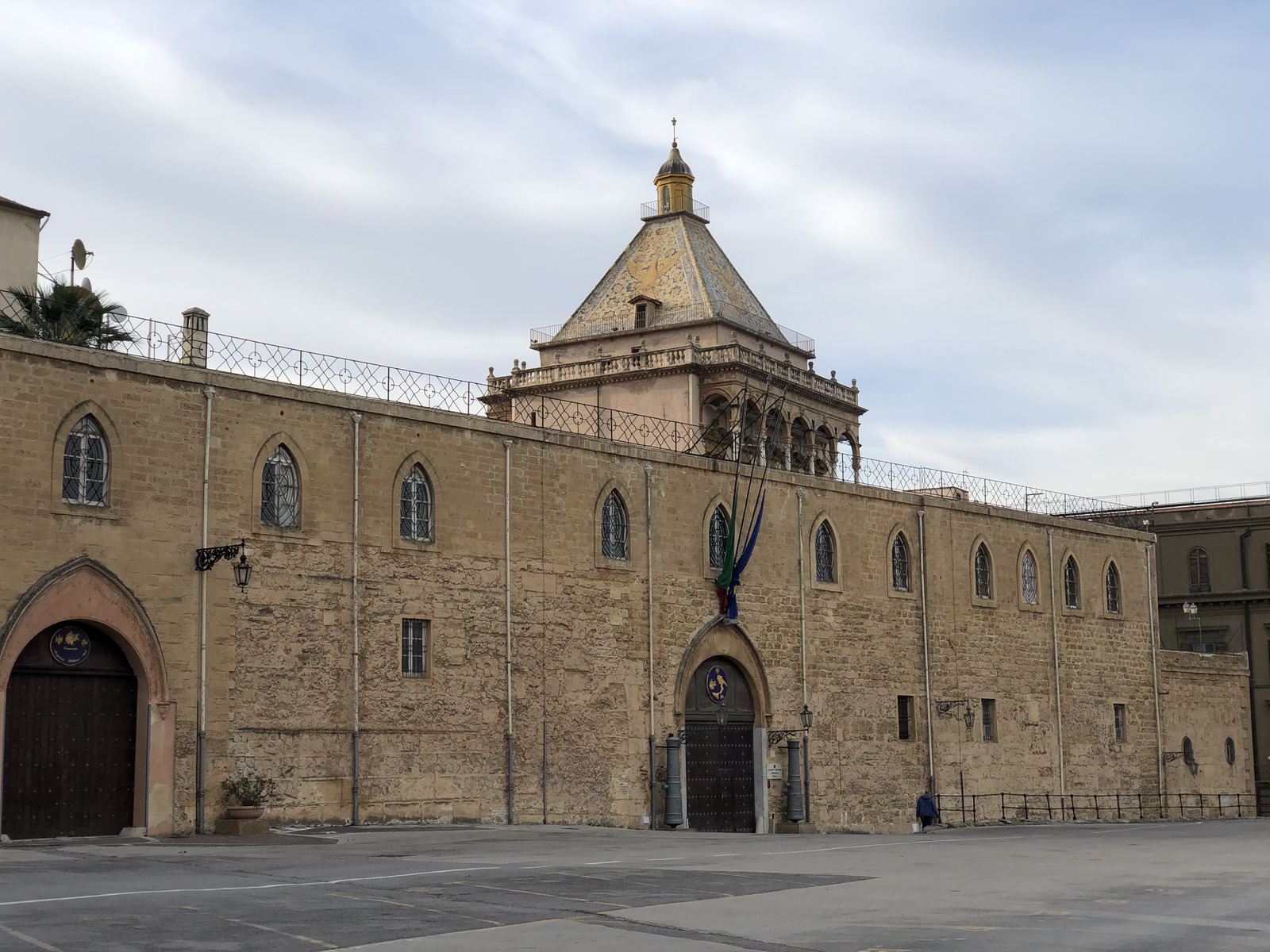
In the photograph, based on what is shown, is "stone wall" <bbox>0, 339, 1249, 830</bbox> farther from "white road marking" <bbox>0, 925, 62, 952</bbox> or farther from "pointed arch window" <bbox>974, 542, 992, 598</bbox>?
"white road marking" <bbox>0, 925, 62, 952</bbox>

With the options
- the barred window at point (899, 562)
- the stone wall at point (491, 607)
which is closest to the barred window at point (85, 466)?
the stone wall at point (491, 607)

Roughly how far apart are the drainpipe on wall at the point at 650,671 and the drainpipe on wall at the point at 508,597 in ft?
11.4

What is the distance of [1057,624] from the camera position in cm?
4006

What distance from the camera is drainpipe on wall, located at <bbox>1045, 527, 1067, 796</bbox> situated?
39125 millimetres

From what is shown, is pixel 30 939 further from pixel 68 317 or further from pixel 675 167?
pixel 675 167

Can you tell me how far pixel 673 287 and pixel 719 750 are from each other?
91.6ft

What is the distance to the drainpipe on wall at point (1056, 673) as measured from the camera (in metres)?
39.1

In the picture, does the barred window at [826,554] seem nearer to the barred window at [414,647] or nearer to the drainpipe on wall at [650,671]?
the drainpipe on wall at [650,671]

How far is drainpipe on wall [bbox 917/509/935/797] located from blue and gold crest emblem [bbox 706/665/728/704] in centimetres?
648

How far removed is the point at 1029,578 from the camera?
3966 cm

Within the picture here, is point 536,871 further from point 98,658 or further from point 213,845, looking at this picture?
point 98,658

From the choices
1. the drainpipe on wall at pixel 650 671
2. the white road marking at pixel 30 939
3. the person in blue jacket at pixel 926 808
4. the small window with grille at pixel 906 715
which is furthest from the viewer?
the small window with grille at pixel 906 715

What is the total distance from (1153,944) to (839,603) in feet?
73.0

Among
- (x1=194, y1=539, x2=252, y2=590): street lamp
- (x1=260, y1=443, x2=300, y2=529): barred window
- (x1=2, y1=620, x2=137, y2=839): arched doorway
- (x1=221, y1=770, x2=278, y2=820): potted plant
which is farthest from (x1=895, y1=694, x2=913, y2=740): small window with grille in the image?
(x1=2, y1=620, x2=137, y2=839): arched doorway
